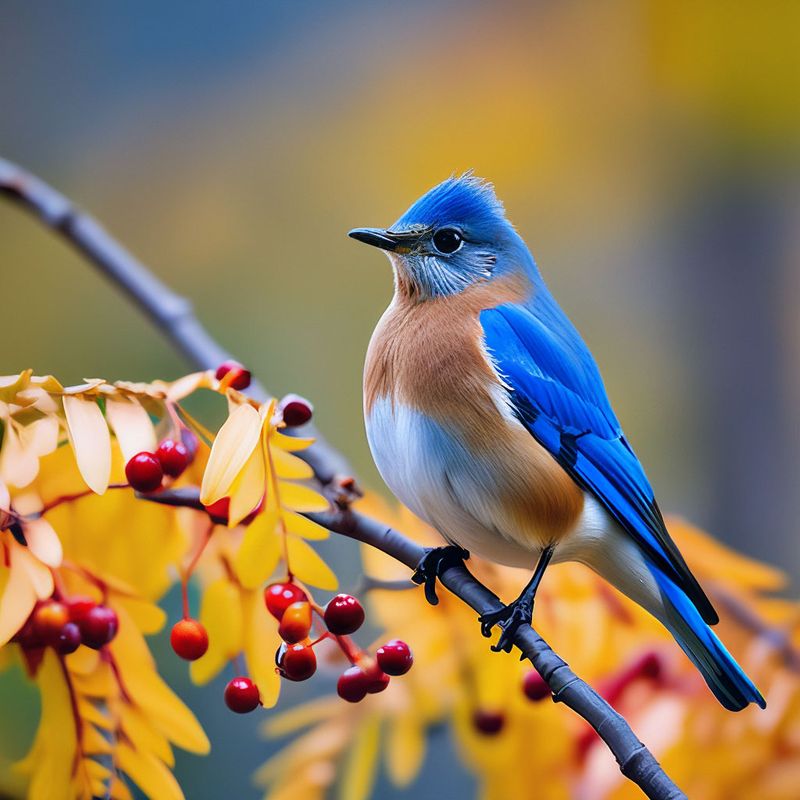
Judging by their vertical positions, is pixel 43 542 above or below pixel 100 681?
above

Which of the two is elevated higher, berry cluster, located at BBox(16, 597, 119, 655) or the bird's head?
the bird's head

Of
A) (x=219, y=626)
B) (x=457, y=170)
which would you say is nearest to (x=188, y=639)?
(x=219, y=626)

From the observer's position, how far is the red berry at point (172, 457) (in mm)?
574

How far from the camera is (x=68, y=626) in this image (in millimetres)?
563

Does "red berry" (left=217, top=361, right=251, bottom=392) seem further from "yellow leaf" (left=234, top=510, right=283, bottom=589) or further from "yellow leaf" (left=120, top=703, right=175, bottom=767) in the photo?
"yellow leaf" (left=120, top=703, right=175, bottom=767)

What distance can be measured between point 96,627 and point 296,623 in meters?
0.13

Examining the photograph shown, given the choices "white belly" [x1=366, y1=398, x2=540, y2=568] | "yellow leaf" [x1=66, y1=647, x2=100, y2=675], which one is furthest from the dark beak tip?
"yellow leaf" [x1=66, y1=647, x2=100, y2=675]

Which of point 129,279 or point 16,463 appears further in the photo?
point 129,279

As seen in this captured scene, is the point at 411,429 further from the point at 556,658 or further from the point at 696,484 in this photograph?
the point at 696,484

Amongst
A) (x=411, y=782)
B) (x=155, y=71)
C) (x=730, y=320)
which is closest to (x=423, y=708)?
(x=411, y=782)

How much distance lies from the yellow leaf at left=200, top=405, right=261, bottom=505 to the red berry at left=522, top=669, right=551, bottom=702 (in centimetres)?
32

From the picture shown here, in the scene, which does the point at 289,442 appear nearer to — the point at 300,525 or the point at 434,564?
the point at 300,525

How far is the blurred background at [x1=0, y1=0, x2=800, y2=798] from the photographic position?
126 cm

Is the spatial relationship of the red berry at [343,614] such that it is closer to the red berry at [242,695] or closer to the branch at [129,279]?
the red berry at [242,695]
